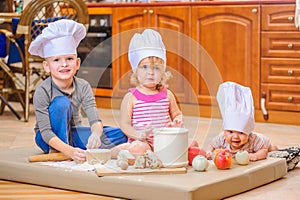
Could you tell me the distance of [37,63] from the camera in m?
5.37

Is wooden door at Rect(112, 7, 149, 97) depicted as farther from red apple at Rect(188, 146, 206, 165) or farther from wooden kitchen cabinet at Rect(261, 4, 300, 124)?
red apple at Rect(188, 146, 206, 165)

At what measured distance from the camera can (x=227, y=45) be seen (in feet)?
17.6

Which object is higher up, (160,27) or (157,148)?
(160,27)

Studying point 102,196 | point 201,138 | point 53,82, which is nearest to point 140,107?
point 53,82

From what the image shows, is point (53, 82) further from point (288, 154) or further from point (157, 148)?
point (288, 154)

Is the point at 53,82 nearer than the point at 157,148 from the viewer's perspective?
No

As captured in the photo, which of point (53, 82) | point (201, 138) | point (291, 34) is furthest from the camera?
point (291, 34)

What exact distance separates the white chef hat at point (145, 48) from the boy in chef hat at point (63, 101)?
24cm

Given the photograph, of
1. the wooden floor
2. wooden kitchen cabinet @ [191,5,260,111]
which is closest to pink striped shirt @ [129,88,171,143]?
the wooden floor

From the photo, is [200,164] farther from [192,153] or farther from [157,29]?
[157,29]

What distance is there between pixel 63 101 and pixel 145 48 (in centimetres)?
43

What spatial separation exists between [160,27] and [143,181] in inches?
120

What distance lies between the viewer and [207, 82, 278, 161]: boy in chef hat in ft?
10.6

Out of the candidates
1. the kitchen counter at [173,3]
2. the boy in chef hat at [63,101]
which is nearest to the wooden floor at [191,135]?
the boy in chef hat at [63,101]
